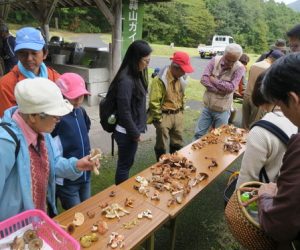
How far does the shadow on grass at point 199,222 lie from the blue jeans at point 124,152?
69 centimetres

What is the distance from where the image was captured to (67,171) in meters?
1.91

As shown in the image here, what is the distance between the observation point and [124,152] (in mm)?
3129

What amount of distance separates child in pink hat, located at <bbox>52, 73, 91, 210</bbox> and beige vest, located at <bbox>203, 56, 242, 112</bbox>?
222cm

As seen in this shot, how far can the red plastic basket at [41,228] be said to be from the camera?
1417mm

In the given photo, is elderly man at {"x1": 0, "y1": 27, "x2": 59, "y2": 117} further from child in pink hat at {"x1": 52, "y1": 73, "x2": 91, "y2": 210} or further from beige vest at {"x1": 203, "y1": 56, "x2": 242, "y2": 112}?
beige vest at {"x1": 203, "y1": 56, "x2": 242, "y2": 112}

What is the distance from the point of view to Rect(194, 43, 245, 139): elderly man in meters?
3.85

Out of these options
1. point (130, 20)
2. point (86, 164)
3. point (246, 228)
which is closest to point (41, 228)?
point (86, 164)

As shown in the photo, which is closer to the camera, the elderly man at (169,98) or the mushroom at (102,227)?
the mushroom at (102,227)

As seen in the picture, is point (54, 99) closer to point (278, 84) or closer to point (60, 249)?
point (60, 249)

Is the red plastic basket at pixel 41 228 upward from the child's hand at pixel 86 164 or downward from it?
downward

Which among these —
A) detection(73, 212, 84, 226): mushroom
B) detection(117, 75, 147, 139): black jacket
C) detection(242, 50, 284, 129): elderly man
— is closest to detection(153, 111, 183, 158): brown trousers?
detection(117, 75, 147, 139): black jacket

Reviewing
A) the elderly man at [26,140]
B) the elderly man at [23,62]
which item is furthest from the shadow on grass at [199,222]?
the elderly man at [23,62]

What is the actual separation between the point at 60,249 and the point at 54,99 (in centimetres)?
79

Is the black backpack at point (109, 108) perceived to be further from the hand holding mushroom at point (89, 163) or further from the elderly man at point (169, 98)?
the hand holding mushroom at point (89, 163)
